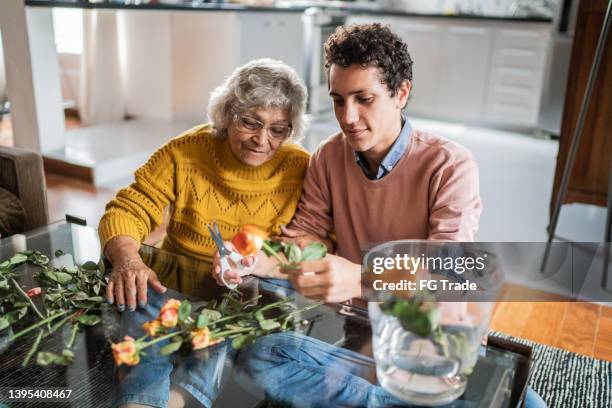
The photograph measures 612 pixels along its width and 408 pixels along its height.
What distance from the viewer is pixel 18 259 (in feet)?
4.82

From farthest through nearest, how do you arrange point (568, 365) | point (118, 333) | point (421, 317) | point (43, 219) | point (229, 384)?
1. point (43, 219)
2. point (568, 365)
3. point (118, 333)
4. point (229, 384)
5. point (421, 317)

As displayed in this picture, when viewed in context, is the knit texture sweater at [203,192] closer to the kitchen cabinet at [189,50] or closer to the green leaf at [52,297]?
the green leaf at [52,297]

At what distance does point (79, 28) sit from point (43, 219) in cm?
337

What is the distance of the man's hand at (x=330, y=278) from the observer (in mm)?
1054

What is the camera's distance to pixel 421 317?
0.85 metres

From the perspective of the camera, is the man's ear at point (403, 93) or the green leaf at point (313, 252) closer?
the green leaf at point (313, 252)

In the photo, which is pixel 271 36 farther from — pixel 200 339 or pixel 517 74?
pixel 200 339

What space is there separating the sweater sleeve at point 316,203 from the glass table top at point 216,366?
302 mm

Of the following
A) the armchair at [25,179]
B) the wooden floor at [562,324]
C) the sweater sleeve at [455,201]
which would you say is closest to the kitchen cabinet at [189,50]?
the armchair at [25,179]

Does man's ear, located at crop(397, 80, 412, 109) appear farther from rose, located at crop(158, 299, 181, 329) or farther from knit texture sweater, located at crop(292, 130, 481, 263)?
rose, located at crop(158, 299, 181, 329)

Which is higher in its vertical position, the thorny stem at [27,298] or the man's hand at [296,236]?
the man's hand at [296,236]

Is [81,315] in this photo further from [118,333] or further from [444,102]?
[444,102]

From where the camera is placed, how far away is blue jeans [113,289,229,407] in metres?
1.04

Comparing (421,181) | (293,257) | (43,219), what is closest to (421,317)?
(293,257)
